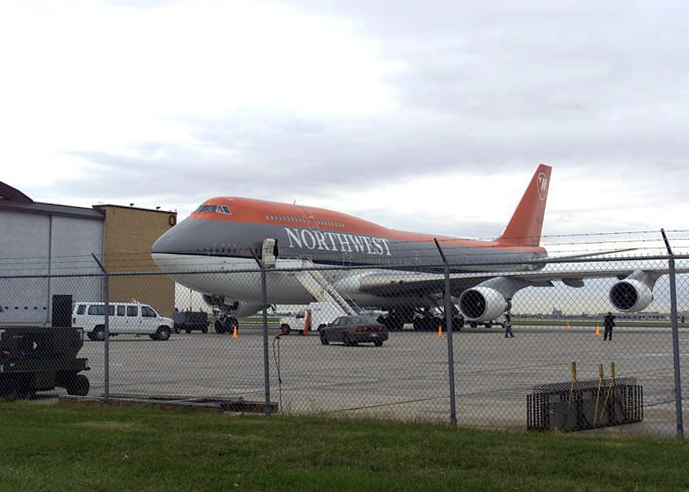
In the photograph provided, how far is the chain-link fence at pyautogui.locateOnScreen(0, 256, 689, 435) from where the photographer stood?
36.8 ft

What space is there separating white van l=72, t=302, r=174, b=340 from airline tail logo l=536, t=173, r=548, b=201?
98.0 ft

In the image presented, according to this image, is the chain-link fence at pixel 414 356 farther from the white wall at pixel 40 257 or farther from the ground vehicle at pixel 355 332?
the white wall at pixel 40 257

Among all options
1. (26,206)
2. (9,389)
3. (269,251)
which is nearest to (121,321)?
(269,251)

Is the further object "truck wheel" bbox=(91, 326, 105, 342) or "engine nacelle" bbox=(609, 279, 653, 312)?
"truck wheel" bbox=(91, 326, 105, 342)

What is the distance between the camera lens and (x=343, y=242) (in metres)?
43.2

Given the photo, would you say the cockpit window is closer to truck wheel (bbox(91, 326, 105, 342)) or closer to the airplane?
the airplane

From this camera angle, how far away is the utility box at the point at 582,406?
10.5 m

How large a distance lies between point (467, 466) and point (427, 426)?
249 cm

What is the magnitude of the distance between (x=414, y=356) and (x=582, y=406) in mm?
14770

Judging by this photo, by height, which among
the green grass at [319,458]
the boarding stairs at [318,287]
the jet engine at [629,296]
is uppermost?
the boarding stairs at [318,287]

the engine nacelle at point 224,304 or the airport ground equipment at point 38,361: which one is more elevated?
the engine nacelle at point 224,304

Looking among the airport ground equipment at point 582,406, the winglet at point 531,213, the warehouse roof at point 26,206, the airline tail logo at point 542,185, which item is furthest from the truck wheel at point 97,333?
the airline tail logo at point 542,185

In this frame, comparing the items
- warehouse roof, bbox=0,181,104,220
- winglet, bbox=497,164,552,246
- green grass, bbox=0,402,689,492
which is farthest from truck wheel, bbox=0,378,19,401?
winglet, bbox=497,164,552,246

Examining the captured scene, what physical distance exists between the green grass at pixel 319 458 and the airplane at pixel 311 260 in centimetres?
2050
